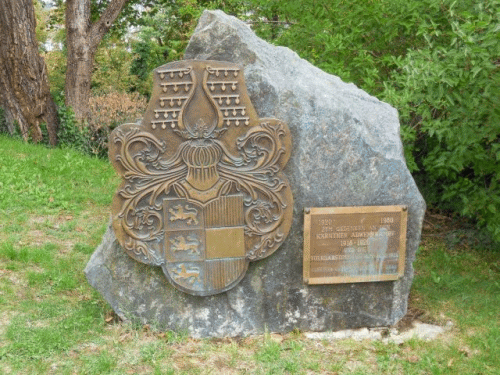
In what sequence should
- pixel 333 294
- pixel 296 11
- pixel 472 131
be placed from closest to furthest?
pixel 333 294 → pixel 472 131 → pixel 296 11

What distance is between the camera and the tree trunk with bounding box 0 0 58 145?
10.5 meters

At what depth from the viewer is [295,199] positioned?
443cm

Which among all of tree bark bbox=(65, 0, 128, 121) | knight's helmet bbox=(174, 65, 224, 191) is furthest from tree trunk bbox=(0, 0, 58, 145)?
knight's helmet bbox=(174, 65, 224, 191)

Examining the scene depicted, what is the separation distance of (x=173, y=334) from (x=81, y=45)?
8644 mm

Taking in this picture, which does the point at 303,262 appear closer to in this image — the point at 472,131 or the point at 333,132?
the point at 333,132

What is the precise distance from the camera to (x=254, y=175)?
171 inches

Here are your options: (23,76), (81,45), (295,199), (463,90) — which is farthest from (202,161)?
(81,45)

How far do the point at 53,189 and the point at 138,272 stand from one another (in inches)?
151

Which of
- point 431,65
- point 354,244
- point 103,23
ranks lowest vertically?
point 354,244

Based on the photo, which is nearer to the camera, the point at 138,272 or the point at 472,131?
the point at 138,272

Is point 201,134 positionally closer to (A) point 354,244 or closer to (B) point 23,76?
(A) point 354,244

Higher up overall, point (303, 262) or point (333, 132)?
point (333, 132)

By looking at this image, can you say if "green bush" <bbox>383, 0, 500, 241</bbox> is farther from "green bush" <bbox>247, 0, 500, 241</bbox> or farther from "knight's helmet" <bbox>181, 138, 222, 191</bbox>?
"knight's helmet" <bbox>181, 138, 222, 191</bbox>

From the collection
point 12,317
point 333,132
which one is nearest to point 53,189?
point 12,317
